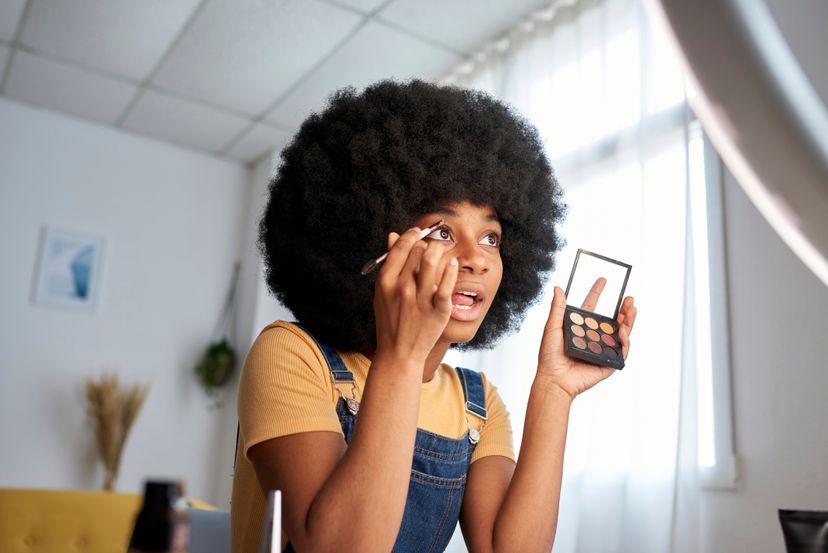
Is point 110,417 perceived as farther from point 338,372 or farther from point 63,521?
point 338,372

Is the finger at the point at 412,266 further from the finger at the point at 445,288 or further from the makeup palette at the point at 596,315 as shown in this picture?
the makeup palette at the point at 596,315

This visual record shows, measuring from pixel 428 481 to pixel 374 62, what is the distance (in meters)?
2.93

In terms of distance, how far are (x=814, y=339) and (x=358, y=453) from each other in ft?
5.42

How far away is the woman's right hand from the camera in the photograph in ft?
2.88

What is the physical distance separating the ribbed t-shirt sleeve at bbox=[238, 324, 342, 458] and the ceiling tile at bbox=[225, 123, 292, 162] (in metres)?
3.50

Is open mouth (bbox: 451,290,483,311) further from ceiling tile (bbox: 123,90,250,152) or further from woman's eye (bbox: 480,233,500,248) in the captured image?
ceiling tile (bbox: 123,90,250,152)

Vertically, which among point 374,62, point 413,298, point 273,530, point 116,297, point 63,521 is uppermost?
point 374,62

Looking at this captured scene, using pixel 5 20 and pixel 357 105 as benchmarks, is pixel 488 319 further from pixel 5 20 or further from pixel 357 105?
pixel 5 20

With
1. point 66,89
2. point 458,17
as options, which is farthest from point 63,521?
point 66,89

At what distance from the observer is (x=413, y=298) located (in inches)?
35.1

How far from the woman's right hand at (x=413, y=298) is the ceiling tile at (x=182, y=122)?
12.3ft

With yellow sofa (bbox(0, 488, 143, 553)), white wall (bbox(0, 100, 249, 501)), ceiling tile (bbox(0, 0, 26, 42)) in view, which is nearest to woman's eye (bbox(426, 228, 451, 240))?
yellow sofa (bbox(0, 488, 143, 553))

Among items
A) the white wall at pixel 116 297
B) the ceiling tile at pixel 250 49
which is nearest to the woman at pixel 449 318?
the ceiling tile at pixel 250 49

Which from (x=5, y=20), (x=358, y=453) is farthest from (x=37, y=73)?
(x=358, y=453)
